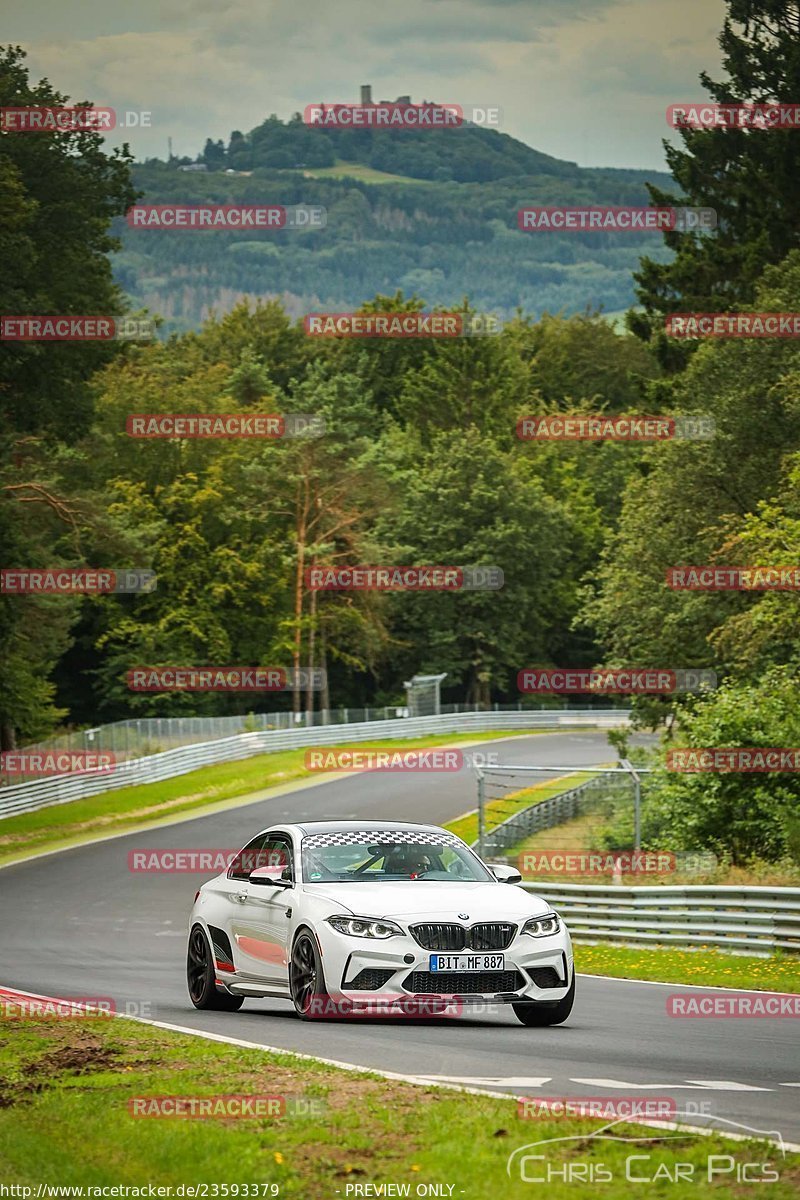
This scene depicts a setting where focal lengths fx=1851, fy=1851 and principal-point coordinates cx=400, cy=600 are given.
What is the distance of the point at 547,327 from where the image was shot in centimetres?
13062

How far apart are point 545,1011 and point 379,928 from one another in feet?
5.06

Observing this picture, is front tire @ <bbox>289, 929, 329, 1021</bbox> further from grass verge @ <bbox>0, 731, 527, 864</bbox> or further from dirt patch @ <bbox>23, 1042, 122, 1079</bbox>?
grass verge @ <bbox>0, 731, 527, 864</bbox>

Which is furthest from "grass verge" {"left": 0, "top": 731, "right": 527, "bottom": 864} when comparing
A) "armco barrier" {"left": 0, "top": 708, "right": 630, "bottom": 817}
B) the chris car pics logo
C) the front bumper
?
the chris car pics logo

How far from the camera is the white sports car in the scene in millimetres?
12812

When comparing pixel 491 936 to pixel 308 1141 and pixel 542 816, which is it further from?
pixel 542 816

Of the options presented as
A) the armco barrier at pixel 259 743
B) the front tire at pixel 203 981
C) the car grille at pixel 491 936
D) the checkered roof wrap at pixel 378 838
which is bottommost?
the armco barrier at pixel 259 743

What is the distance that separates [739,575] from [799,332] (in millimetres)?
6588

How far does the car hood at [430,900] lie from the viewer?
12906mm


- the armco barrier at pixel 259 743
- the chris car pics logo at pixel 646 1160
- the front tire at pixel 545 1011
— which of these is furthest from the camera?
the armco barrier at pixel 259 743

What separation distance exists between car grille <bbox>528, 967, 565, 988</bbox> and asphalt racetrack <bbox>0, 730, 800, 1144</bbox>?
33 cm

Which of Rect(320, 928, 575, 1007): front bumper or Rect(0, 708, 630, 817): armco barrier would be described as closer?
Rect(320, 928, 575, 1007): front bumper

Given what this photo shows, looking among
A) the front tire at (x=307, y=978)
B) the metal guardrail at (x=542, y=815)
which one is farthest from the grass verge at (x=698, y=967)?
the metal guardrail at (x=542, y=815)

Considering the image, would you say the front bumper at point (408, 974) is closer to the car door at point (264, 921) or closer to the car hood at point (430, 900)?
the car hood at point (430, 900)

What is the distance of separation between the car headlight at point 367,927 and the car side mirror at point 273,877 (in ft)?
3.20
